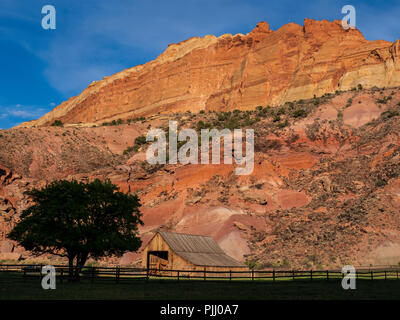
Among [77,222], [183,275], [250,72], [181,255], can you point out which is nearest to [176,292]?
→ [77,222]

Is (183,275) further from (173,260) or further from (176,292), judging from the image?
(176,292)

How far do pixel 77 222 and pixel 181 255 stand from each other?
1245 centimetres

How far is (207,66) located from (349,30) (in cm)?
4497

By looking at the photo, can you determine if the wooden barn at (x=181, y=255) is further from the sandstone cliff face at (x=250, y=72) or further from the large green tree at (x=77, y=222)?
the sandstone cliff face at (x=250, y=72)

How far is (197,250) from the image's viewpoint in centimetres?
4769

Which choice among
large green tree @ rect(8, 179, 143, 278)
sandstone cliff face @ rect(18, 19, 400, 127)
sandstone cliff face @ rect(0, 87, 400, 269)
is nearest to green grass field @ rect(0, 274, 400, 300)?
large green tree @ rect(8, 179, 143, 278)

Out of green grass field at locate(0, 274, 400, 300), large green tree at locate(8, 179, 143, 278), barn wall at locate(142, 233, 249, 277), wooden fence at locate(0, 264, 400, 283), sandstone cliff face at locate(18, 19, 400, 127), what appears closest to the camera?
green grass field at locate(0, 274, 400, 300)

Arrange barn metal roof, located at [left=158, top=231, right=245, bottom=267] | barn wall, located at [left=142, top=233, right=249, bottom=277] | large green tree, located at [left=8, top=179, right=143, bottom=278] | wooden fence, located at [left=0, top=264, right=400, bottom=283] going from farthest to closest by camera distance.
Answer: barn metal roof, located at [left=158, top=231, right=245, bottom=267] < barn wall, located at [left=142, top=233, right=249, bottom=277] < large green tree, located at [left=8, top=179, right=143, bottom=278] < wooden fence, located at [left=0, top=264, right=400, bottom=283]

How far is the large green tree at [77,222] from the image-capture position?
107ft

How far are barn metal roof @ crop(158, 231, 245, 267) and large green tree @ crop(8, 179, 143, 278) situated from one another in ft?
30.9

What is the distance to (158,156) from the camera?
89.3 metres

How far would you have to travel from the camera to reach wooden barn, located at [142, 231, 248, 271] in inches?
1724

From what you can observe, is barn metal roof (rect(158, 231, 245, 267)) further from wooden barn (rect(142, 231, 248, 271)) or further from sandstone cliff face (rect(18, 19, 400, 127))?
sandstone cliff face (rect(18, 19, 400, 127))

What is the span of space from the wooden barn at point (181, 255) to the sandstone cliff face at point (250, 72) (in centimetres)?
6982
